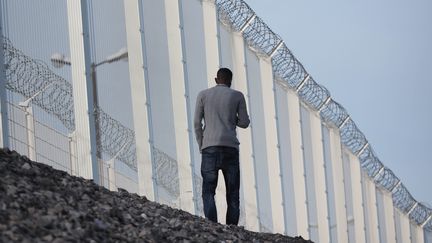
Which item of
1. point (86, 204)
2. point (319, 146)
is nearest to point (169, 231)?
point (86, 204)

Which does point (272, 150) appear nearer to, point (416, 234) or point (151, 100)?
point (151, 100)

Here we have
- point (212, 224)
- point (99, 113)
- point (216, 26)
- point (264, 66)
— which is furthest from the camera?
point (264, 66)

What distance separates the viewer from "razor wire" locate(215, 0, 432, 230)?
72.1ft

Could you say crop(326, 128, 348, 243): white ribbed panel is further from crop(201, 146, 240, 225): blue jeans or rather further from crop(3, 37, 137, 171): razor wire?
crop(201, 146, 240, 225): blue jeans

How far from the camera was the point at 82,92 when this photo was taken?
1479 centimetres

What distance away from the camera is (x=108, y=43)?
654 inches

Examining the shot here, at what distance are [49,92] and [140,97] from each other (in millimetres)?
2961

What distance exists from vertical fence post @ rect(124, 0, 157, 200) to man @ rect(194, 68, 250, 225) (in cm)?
444

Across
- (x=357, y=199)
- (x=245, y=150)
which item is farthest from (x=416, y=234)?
(x=245, y=150)

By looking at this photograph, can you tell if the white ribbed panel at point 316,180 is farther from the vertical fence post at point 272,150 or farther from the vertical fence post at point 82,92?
the vertical fence post at point 82,92

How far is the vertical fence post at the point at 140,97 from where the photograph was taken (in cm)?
1700

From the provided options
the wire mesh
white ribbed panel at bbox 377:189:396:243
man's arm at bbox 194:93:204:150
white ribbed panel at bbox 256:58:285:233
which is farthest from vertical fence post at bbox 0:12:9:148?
white ribbed panel at bbox 377:189:396:243

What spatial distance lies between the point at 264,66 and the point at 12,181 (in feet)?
48.1

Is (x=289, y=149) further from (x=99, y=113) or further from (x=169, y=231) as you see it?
(x=169, y=231)
